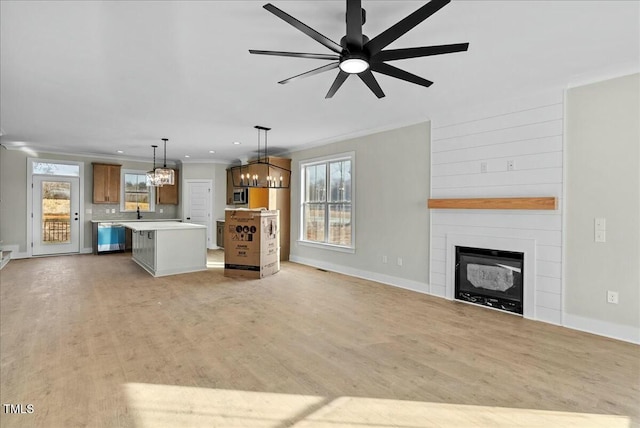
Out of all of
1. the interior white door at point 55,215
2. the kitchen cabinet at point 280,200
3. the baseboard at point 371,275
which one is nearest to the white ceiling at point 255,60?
the kitchen cabinet at point 280,200

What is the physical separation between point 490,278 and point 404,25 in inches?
133

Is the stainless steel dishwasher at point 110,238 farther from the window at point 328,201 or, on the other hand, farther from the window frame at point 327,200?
the window at point 328,201

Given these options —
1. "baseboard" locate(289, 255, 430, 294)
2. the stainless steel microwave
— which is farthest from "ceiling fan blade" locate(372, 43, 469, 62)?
the stainless steel microwave

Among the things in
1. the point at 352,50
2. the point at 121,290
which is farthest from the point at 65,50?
the point at 121,290

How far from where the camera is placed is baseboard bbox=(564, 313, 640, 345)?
3.07m

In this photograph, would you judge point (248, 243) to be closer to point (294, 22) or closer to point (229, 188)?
point (229, 188)

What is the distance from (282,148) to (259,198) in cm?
124

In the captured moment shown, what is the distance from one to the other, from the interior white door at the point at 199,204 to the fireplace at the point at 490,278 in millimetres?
7092

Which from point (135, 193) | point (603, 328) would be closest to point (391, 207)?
point (603, 328)

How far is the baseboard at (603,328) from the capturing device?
307 centimetres

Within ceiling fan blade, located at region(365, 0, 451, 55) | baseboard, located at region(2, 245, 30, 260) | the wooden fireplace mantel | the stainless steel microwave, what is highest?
ceiling fan blade, located at region(365, 0, 451, 55)

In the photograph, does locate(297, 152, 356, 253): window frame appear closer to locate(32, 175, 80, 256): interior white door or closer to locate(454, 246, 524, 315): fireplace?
locate(454, 246, 524, 315): fireplace

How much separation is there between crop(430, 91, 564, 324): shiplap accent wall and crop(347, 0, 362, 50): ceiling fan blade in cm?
280

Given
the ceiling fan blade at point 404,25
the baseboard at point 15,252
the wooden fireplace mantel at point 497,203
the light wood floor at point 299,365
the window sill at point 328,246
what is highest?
the ceiling fan blade at point 404,25
